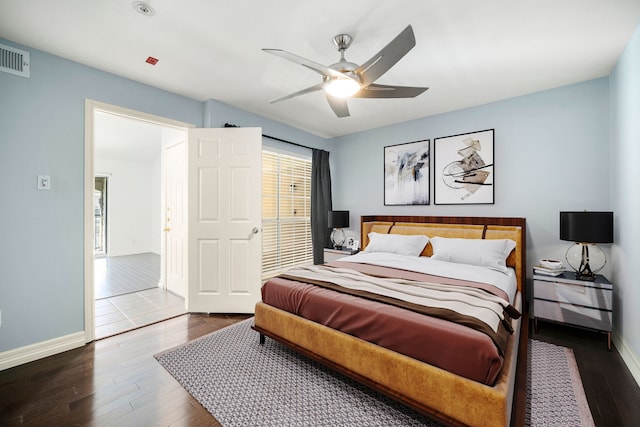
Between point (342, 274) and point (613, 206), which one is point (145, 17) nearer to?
point (342, 274)

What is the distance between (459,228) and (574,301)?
4.48ft

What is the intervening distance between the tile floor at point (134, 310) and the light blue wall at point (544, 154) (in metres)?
3.81

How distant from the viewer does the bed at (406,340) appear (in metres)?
1.45

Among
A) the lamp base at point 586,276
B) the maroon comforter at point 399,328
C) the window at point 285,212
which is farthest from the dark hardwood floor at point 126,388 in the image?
the window at point 285,212

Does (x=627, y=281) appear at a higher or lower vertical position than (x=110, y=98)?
lower

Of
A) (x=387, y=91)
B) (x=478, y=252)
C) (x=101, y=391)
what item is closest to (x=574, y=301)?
(x=478, y=252)

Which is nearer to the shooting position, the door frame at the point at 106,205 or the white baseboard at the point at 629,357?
the white baseboard at the point at 629,357

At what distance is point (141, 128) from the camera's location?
502cm

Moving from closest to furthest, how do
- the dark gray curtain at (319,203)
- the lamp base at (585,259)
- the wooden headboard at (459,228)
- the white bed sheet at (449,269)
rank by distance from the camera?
the white bed sheet at (449,269), the lamp base at (585,259), the wooden headboard at (459,228), the dark gray curtain at (319,203)

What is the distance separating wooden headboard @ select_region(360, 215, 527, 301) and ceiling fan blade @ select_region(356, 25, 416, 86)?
8.04ft

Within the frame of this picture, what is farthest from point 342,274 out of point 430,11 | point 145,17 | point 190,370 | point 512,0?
point 145,17

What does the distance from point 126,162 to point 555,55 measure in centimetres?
896

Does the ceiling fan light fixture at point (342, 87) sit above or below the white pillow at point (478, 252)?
above

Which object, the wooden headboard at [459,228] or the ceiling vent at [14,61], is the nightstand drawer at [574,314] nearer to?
the wooden headboard at [459,228]
